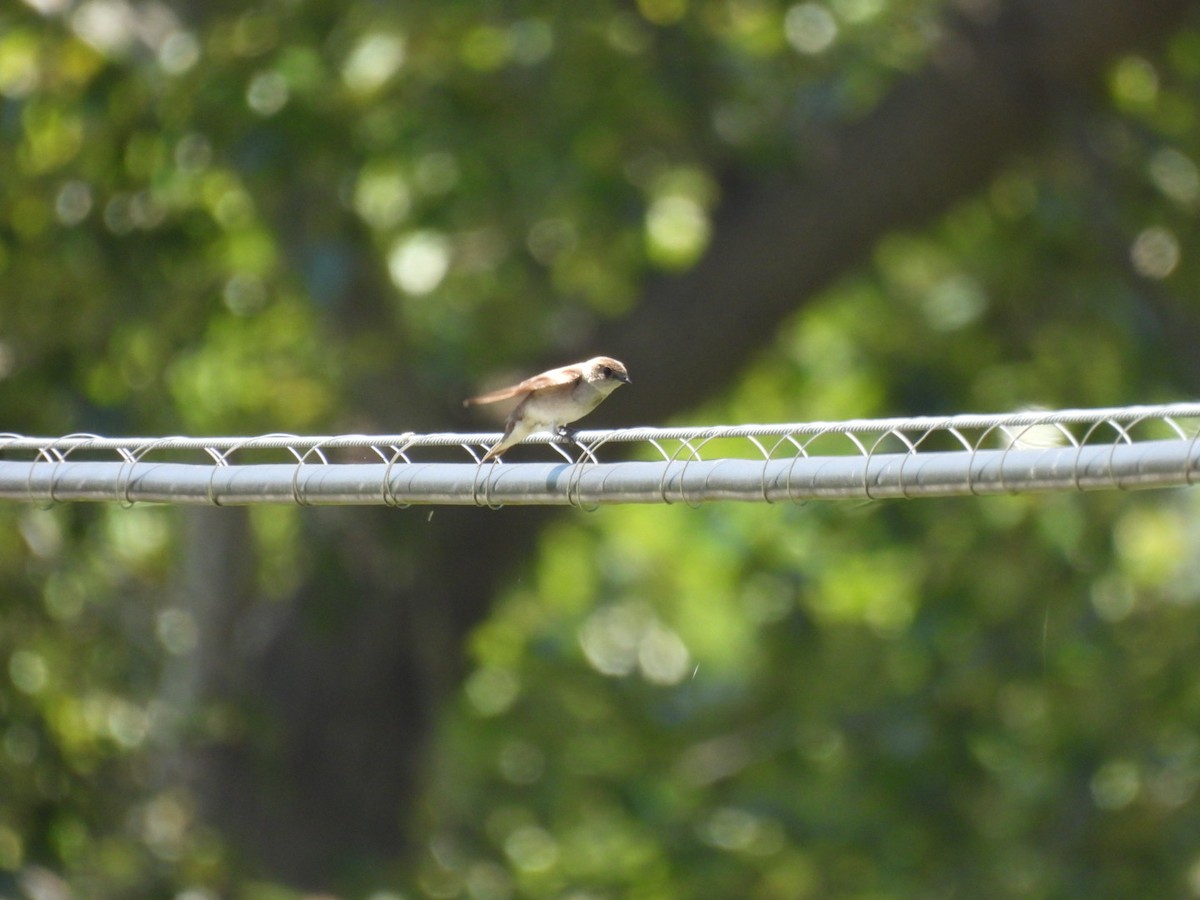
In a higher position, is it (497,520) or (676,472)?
(497,520)

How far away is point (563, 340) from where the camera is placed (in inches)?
340

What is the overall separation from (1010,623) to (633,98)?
330cm

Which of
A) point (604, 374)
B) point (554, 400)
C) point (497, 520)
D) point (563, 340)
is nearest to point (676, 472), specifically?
point (554, 400)

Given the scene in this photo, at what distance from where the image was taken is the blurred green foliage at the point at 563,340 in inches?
292

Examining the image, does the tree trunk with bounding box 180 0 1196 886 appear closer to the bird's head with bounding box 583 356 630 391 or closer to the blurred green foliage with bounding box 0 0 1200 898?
the blurred green foliage with bounding box 0 0 1200 898

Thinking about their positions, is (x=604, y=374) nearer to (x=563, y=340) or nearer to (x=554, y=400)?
(x=554, y=400)

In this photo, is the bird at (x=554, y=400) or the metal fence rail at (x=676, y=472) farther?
the bird at (x=554, y=400)

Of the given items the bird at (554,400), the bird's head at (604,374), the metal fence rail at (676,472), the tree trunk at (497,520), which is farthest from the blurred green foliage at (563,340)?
the metal fence rail at (676,472)

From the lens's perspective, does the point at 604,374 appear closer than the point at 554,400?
No

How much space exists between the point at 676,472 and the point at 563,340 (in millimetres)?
5881

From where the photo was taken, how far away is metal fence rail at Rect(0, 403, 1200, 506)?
2359mm

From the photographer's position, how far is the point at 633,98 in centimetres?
780

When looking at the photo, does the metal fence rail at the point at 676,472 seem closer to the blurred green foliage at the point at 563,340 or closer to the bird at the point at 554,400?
the bird at the point at 554,400

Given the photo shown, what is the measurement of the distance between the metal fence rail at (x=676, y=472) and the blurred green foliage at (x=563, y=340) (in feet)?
11.9
